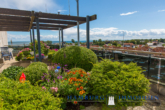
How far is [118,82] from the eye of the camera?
211 centimetres

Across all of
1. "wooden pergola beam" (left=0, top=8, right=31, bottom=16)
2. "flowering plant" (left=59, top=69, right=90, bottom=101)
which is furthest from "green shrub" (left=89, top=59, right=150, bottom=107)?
"wooden pergola beam" (left=0, top=8, right=31, bottom=16)

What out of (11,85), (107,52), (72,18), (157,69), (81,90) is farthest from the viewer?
(107,52)

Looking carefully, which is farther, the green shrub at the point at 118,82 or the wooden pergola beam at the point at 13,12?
the wooden pergola beam at the point at 13,12

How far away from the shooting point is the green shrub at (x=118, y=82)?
78.6 inches

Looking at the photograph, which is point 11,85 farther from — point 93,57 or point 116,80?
point 93,57

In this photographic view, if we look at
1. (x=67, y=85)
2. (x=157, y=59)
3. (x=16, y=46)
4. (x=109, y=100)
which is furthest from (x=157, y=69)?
(x=16, y=46)

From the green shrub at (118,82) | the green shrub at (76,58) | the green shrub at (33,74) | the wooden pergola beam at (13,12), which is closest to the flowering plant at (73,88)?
the green shrub at (118,82)

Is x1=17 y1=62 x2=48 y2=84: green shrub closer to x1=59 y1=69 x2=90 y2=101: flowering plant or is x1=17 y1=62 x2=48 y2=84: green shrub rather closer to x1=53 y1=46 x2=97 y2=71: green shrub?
x1=59 y1=69 x2=90 y2=101: flowering plant

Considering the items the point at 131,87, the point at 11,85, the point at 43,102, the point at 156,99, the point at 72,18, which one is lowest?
the point at 156,99

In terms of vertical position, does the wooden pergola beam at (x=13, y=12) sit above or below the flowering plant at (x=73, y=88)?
above

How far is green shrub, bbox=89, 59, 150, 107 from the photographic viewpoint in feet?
6.55

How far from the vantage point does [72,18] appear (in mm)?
5676

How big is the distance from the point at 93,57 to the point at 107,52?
1869mm

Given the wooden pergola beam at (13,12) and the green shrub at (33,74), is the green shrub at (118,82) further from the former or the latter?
the wooden pergola beam at (13,12)
